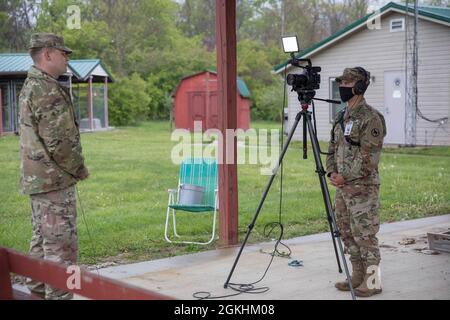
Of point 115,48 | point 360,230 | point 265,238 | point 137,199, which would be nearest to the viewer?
point 360,230

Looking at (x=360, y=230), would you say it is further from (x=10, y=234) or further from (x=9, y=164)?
(x=9, y=164)

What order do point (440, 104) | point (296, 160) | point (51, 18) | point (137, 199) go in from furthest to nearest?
point (51, 18)
point (440, 104)
point (296, 160)
point (137, 199)

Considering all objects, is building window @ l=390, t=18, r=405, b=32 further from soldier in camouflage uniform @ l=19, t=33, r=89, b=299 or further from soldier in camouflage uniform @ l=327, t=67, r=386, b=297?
soldier in camouflage uniform @ l=19, t=33, r=89, b=299

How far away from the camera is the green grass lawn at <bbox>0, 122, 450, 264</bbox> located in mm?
6926

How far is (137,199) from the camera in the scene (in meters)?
9.96

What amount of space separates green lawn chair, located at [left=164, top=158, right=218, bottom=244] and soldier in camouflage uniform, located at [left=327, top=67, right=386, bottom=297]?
2.33m

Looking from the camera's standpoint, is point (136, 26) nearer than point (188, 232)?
No

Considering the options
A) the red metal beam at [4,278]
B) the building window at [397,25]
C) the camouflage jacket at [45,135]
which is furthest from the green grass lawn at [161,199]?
the building window at [397,25]

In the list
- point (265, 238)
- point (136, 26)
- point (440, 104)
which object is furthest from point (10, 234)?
point (136, 26)

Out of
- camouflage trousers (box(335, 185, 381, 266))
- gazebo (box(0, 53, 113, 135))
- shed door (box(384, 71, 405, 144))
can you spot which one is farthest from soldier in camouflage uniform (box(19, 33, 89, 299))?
gazebo (box(0, 53, 113, 135))

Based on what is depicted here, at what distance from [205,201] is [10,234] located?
6.98ft

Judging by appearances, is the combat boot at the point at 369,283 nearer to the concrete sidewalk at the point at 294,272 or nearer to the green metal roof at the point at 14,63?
the concrete sidewalk at the point at 294,272

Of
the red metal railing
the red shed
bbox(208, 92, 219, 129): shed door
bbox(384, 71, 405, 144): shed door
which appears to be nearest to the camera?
the red metal railing

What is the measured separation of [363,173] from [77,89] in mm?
22078
